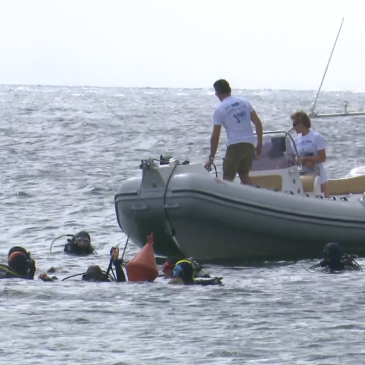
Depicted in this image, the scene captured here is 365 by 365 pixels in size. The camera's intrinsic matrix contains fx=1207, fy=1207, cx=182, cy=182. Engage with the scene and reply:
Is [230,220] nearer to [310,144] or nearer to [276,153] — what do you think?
[276,153]

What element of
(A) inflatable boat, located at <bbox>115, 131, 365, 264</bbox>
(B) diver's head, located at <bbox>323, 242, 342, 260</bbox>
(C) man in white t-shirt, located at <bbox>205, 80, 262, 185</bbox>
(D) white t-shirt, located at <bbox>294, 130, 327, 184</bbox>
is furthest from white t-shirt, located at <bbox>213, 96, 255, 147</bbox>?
(B) diver's head, located at <bbox>323, 242, 342, 260</bbox>

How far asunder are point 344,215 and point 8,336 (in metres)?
5.39

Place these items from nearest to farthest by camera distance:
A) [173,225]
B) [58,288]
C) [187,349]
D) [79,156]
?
[187,349]
[58,288]
[173,225]
[79,156]

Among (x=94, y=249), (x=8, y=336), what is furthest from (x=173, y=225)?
(x=8, y=336)

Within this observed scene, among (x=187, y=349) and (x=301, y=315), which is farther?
(x=301, y=315)

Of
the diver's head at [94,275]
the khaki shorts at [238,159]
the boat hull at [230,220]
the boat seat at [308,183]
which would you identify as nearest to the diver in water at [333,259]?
the boat hull at [230,220]

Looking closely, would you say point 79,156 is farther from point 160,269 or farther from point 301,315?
point 301,315

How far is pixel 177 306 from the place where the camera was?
33.2 ft

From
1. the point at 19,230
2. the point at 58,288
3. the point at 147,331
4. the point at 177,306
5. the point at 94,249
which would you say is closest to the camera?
the point at 147,331

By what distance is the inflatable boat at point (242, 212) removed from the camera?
1250 cm

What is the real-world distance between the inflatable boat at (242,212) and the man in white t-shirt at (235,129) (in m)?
0.27

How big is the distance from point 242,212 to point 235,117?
1000 mm

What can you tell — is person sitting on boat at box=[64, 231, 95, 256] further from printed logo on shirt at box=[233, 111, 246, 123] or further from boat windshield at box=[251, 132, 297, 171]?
printed logo on shirt at box=[233, 111, 246, 123]

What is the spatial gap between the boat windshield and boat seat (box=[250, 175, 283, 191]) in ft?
0.37
